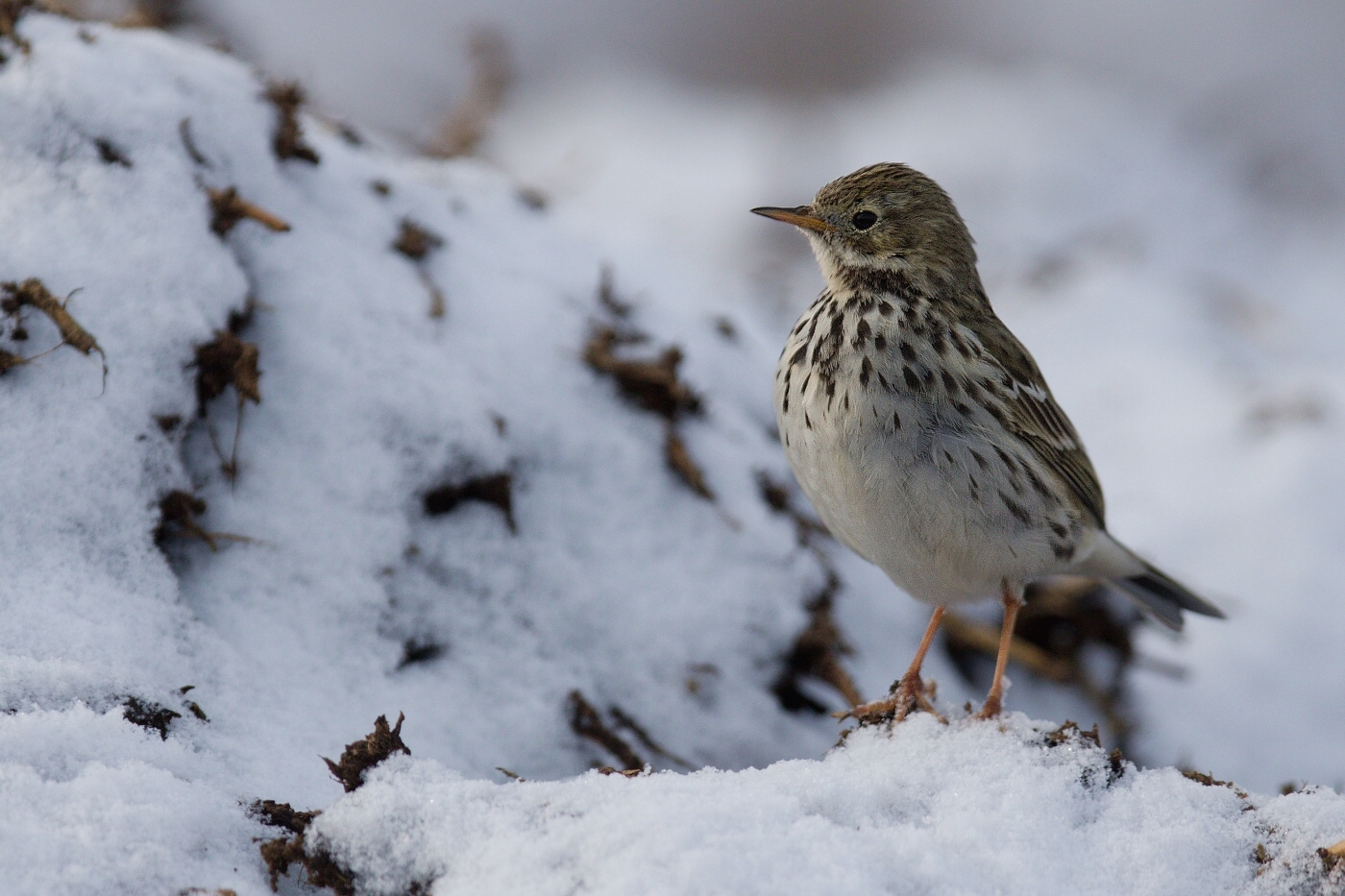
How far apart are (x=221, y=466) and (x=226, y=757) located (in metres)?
0.97

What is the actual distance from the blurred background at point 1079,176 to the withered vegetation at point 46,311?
1.85 metres

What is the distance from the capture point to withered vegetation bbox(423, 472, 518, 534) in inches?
138

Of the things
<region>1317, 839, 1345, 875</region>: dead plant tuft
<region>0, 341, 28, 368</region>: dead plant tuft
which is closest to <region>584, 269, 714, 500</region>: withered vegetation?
<region>0, 341, 28, 368</region>: dead plant tuft

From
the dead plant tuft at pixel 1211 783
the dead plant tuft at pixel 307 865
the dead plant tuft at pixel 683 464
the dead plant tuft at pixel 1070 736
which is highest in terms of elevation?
the dead plant tuft at pixel 683 464

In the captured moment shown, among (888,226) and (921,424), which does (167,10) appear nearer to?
(888,226)

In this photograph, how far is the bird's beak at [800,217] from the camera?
3799 millimetres

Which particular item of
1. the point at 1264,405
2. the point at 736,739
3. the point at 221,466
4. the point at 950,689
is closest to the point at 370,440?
the point at 221,466

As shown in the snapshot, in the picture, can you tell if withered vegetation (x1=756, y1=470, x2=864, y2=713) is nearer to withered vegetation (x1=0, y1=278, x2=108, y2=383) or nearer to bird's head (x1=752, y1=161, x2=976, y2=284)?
bird's head (x1=752, y1=161, x2=976, y2=284)

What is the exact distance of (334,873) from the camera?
6.76 feet

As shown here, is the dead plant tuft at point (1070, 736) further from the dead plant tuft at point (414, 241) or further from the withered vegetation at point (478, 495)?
the dead plant tuft at point (414, 241)

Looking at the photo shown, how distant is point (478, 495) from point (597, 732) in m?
0.83

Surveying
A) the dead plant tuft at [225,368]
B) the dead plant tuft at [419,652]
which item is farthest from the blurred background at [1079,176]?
the dead plant tuft at [225,368]

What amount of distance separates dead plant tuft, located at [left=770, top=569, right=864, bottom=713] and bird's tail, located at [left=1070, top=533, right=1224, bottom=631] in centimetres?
89

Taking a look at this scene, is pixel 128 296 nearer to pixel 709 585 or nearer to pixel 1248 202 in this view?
pixel 709 585
